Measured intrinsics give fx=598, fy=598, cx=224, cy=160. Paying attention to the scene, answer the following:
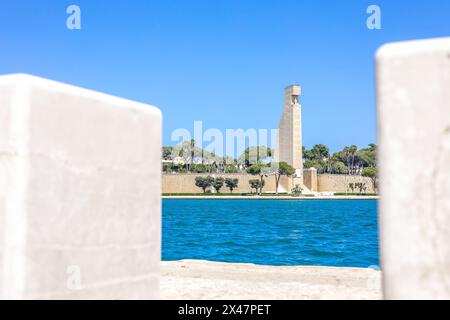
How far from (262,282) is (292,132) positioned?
85.4 meters

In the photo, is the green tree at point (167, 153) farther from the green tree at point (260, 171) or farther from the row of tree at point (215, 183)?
the green tree at point (260, 171)

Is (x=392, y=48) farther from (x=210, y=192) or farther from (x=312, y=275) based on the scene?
(x=210, y=192)

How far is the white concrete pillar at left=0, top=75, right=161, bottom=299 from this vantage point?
3.53 m

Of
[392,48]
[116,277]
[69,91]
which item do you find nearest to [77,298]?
[116,277]

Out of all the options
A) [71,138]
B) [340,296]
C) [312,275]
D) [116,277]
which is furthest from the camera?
[312,275]

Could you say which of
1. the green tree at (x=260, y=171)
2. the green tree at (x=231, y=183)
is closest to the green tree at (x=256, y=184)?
the green tree at (x=260, y=171)

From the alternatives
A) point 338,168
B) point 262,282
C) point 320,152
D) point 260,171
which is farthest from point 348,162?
point 262,282

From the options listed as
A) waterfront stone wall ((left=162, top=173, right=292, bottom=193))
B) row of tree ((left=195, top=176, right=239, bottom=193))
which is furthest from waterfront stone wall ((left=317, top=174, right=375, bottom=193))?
row of tree ((left=195, top=176, right=239, bottom=193))

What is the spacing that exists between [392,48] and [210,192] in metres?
98.5

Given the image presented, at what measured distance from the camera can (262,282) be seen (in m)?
7.14

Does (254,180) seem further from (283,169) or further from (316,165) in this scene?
(316,165)

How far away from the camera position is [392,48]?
3207mm

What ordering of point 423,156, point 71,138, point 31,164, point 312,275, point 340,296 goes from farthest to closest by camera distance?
point 312,275 → point 340,296 → point 71,138 → point 31,164 → point 423,156

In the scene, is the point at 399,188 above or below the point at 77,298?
above
